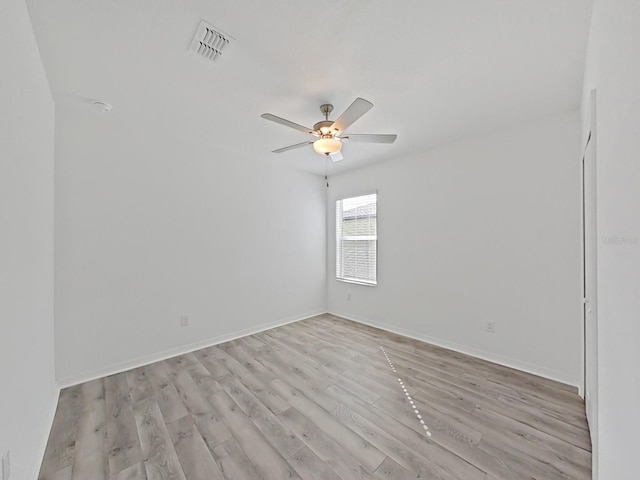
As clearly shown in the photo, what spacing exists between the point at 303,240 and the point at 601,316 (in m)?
3.74

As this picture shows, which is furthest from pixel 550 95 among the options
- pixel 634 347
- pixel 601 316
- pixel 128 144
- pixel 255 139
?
pixel 128 144

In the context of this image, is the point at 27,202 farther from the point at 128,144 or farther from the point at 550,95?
the point at 550,95

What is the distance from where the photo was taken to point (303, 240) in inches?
182

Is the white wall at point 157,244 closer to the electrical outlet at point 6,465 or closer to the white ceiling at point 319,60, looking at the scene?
the white ceiling at point 319,60

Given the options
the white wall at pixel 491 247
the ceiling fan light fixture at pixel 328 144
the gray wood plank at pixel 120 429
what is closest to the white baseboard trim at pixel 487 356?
the white wall at pixel 491 247

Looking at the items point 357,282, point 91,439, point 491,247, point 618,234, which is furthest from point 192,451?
point 491,247

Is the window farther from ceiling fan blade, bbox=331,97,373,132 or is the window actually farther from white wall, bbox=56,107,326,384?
ceiling fan blade, bbox=331,97,373,132

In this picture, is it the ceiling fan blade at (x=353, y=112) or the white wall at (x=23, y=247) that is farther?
the ceiling fan blade at (x=353, y=112)

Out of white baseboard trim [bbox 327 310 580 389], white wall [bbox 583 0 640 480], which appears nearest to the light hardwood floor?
white baseboard trim [bbox 327 310 580 389]

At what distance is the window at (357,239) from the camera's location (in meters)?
4.30

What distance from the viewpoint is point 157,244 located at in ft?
10.1

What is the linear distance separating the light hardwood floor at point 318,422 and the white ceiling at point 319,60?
8.50 feet

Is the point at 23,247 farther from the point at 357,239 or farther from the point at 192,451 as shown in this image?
the point at 357,239

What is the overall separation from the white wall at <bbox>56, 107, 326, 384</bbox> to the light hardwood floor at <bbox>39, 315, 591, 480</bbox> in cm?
44
